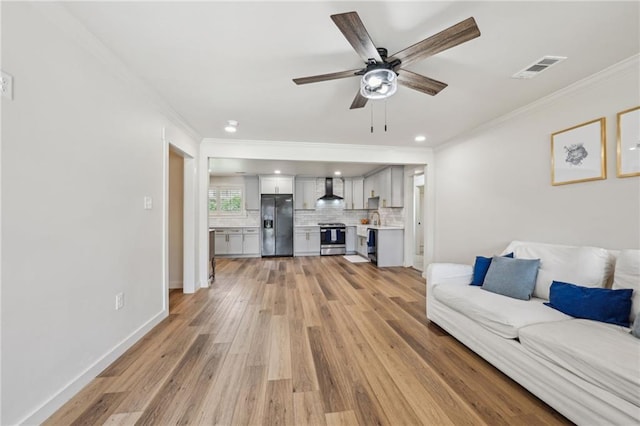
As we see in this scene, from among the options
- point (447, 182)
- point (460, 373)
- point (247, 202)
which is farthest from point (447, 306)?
point (247, 202)

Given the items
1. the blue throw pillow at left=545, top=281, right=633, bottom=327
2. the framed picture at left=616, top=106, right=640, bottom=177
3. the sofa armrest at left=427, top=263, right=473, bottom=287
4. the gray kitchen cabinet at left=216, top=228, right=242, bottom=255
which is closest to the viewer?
the blue throw pillow at left=545, top=281, right=633, bottom=327

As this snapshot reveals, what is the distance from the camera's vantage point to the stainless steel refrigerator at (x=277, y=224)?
22.5 feet

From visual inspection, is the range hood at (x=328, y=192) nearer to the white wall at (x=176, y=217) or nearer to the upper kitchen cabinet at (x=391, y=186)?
the upper kitchen cabinet at (x=391, y=186)

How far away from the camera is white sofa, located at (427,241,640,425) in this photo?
1.21 m

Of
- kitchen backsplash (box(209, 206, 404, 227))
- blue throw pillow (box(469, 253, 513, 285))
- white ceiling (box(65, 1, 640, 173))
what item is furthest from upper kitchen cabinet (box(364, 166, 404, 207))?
blue throw pillow (box(469, 253, 513, 285))

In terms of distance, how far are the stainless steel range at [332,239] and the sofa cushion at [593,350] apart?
17.9 feet

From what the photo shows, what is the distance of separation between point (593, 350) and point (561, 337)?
15 centimetres

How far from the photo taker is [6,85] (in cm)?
119

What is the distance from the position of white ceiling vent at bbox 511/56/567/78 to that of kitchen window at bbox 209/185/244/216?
6.35 meters

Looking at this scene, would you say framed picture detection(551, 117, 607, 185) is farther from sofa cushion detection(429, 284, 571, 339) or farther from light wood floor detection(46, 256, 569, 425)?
light wood floor detection(46, 256, 569, 425)

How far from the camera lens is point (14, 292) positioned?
4.02 ft

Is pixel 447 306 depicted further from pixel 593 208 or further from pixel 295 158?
pixel 295 158

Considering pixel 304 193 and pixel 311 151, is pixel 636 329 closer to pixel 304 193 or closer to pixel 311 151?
pixel 311 151

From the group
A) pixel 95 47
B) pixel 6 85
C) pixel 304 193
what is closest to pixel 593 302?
pixel 6 85
